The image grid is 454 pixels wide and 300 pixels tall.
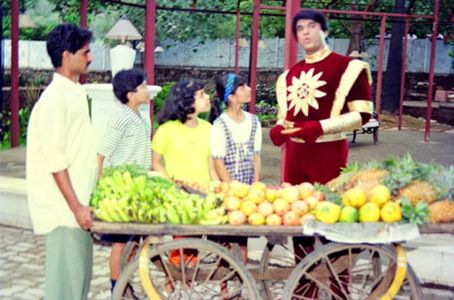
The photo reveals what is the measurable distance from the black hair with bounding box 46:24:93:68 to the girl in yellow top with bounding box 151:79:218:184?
1109 mm

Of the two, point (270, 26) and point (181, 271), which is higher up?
point (270, 26)

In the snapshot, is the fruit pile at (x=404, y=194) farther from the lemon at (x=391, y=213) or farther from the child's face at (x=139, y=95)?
the child's face at (x=139, y=95)

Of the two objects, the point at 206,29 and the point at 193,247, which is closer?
the point at 193,247

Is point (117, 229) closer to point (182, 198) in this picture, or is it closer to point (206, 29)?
point (182, 198)

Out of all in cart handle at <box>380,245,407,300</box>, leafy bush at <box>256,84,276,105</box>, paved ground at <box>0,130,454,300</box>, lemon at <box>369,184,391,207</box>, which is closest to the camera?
lemon at <box>369,184,391,207</box>

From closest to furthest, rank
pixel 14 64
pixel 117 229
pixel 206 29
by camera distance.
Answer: pixel 117 229 < pixel 14 64 < pixel 206 29

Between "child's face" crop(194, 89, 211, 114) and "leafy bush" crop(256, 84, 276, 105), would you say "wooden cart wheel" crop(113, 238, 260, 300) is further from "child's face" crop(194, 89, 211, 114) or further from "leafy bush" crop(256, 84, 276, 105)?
"leafy bush" crop(256, 84, 276, 105)

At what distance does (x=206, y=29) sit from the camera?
18.4m

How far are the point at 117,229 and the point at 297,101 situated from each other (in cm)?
151

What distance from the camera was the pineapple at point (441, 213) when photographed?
12.6 feet

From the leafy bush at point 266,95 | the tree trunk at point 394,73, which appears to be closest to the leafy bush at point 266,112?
the leafy bush at point 266,95

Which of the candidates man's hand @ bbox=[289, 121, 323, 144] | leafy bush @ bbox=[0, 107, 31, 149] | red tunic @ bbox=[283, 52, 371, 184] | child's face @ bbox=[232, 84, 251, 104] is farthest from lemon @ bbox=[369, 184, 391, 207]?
leafy bush @ bbox=[0, 107, 31, 149]

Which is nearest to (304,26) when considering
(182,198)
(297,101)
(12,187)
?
(297,101)

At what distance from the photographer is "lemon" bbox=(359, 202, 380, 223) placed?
3803 millimetres
